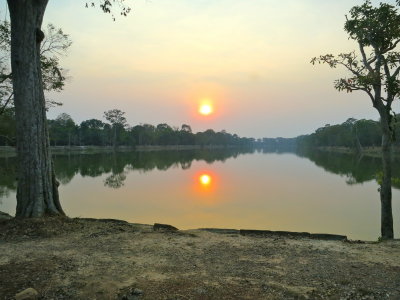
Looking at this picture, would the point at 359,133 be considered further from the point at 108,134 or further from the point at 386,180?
the point at 386,180

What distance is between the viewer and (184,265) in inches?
217

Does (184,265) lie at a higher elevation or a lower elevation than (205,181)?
higher

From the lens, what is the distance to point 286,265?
5555mm

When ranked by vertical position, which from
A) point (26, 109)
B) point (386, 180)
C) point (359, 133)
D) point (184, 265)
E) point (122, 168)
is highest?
point (359, 133)

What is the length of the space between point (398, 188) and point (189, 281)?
72.5 feet

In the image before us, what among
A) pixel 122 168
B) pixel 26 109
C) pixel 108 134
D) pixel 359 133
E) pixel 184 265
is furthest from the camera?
pixel 108 134

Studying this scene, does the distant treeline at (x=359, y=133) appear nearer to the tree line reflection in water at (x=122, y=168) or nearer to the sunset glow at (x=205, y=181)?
the tree line reflection in water at (x=122, y=168)

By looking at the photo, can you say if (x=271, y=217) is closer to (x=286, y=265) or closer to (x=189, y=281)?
(x=286, y=265)

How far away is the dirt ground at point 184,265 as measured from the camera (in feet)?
14.6

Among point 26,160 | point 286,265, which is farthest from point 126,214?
point 286,265

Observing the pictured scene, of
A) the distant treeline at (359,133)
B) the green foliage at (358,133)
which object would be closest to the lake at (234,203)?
the distant treeline at (359,133)

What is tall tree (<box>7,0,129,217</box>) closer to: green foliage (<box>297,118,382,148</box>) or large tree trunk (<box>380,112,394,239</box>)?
large tree trunk (<box>380,112,394,239</box>)

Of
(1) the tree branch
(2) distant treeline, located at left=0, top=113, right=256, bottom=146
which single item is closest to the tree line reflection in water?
(1) the tree branch

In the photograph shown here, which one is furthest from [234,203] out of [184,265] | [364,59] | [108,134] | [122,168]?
[108,134]
